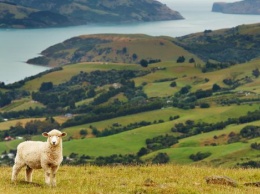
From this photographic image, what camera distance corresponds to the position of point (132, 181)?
788 inches

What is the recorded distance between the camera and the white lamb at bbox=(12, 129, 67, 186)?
18938 millimetres

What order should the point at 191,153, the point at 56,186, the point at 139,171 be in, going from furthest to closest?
1. the point at 191,153
2. the point at 139,171
3. the point at 56,186

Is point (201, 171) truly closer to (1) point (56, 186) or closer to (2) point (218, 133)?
(1) point (56, 186)

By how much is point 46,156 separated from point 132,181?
355 cm

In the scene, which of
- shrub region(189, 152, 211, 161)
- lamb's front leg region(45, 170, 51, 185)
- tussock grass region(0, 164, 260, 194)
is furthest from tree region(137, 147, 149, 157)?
lamb's front leg region(45, 170, 51, 185)

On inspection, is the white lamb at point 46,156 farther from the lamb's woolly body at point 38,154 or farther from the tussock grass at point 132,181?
the tussock grass at point 132,181

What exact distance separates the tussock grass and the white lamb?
0.53 m

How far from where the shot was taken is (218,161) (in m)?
135

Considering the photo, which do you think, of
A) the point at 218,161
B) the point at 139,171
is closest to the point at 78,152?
the point at 218,161

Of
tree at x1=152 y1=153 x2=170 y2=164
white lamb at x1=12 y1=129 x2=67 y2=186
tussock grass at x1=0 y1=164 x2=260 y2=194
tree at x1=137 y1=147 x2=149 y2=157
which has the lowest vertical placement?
tree at x1=137 y1=147 x2=149 y2=157

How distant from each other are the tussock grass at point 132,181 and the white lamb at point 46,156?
1.74 ft

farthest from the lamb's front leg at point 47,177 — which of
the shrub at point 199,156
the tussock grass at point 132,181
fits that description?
the shrub at point 199,156

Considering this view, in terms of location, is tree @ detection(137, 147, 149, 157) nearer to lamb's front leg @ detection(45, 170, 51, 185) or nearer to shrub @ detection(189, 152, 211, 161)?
shrub @ detection(189, 152, 211, 161)

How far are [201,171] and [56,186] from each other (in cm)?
769
